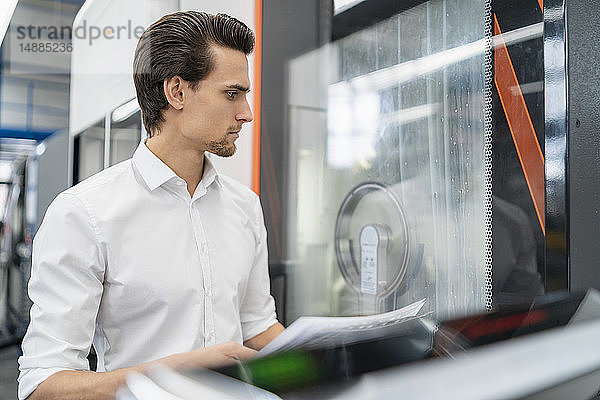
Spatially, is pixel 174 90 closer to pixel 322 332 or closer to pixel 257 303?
pixel 257 303

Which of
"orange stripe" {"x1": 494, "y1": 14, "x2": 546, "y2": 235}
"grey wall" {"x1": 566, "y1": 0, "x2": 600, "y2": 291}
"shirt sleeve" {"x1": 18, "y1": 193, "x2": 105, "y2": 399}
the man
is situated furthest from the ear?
"grey wall" {"x1": 566, "y1": 0, "x2": 600, "y2": 291}

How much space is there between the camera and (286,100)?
7.18 ft

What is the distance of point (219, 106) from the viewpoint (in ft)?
4.76

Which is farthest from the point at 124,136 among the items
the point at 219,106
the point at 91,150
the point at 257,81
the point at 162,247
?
the point at 257,81

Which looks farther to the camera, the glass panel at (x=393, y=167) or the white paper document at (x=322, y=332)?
the glass panel at (x=393, y=167)

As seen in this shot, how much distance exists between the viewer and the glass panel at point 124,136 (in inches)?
61.7

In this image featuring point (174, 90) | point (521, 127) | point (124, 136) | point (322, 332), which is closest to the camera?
point (322, 332)

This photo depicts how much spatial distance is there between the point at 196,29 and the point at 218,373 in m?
1.19

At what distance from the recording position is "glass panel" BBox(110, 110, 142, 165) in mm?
1566

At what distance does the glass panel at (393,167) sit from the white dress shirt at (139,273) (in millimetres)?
497

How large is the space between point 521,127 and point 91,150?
1093 millimetres

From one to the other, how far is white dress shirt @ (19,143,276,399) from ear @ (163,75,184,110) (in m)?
0.15

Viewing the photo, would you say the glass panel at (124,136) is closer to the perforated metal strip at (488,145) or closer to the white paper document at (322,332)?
the perforated metal strip at (488,145)

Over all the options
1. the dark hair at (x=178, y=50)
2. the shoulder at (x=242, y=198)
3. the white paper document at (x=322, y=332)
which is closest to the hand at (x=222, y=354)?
the white paper document at (x=322, y=332)
